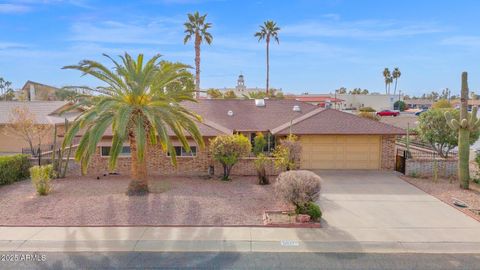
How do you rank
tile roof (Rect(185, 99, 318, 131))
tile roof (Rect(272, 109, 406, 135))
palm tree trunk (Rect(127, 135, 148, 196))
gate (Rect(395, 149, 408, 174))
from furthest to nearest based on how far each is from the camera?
tile roof (Rect(185, 99, 318, 131)) < tile roof (Rect(272, 109, 406, 135)) < gate (Rect(395, 149, 408, 174)) < palm tree trunk (Rect(127, 135, 148, 196))

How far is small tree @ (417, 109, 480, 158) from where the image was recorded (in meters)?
19.6

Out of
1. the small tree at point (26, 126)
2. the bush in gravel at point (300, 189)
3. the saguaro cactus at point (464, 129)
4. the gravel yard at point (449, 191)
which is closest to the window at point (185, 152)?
the bush in gravel at point (300, 189)

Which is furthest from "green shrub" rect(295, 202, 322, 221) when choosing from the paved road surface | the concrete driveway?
the paved road surface

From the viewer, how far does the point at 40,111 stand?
104 feet

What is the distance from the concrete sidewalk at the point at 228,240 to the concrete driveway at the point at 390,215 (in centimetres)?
6

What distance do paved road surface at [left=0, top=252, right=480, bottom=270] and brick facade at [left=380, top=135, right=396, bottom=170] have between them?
11913 millimetres

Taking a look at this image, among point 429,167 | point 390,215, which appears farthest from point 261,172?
point 429,167

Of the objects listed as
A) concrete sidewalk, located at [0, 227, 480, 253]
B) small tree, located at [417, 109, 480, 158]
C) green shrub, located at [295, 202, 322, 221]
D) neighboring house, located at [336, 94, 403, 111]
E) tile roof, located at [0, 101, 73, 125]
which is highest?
neighboring house, located at [336, 94, 403, 111]

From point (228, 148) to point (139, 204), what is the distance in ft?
18.4

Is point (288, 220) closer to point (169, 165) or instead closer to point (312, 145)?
point (169, 165)

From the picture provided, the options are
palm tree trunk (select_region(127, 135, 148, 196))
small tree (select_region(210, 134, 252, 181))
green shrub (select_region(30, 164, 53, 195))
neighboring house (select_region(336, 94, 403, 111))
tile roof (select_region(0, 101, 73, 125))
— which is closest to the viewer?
green shrub (select_region(30, 164, 53, 195))

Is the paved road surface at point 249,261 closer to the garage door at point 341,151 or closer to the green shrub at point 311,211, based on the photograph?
the green shrub at point 311,211

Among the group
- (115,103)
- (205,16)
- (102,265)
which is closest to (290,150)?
(115,103)

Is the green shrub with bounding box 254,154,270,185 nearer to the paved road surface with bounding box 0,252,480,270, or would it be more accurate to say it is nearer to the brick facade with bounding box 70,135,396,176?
the brick facade with bounding box 70,135,396,176
